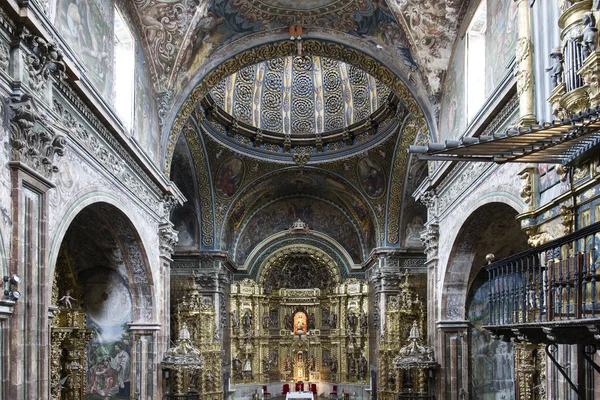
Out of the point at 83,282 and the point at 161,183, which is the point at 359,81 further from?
the point at 83,282

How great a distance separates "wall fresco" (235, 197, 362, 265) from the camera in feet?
107

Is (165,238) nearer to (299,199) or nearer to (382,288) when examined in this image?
(382,288)

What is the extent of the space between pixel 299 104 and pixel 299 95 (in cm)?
41

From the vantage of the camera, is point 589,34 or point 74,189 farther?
point 74,189

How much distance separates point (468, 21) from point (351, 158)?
1295cm

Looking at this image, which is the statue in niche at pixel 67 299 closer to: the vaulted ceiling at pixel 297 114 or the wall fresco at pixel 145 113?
the wall fresco at pixel 145 113

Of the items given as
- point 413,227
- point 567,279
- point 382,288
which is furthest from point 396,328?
point 567,279

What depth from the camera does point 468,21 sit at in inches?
633

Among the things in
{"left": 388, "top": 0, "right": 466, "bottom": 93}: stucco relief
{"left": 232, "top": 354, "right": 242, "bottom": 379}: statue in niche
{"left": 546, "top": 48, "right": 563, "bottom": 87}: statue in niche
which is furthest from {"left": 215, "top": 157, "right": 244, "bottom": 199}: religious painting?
{"left": 546, "top": 48, "right": 563, "bottom": 87}: statue in niche

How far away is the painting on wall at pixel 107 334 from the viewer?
17984 mm

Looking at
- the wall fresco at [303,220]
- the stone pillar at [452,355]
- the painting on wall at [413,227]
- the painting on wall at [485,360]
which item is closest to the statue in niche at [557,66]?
the stone pillar at [452,355]

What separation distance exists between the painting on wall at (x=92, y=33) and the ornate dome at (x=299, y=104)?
13.3 meters

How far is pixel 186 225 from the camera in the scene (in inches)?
1127

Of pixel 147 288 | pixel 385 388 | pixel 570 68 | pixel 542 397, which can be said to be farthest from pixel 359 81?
pixel 570 68
